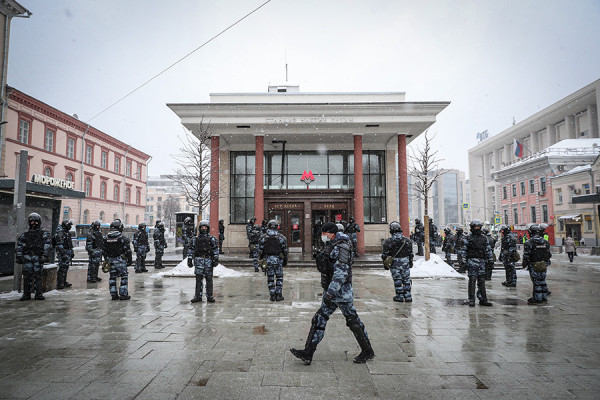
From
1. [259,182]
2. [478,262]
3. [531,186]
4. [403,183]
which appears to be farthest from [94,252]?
[531,186]

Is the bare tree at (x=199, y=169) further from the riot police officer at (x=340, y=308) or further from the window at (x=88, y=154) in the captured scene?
the window at (x=88, y=154)

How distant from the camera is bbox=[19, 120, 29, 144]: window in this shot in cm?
3198

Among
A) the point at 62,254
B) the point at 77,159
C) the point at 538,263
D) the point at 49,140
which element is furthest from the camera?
the point at 77,159

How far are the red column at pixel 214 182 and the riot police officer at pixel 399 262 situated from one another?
1257 cm

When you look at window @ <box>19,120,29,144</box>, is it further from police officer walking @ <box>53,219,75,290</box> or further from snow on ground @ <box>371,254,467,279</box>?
snow on ground @ <box>371,254,467,279</box>

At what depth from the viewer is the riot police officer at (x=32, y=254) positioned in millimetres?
8672

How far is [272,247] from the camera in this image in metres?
9.25

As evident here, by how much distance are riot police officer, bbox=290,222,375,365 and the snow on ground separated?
29.9 feet

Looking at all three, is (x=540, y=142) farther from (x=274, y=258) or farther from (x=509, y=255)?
(x=274, y=258)

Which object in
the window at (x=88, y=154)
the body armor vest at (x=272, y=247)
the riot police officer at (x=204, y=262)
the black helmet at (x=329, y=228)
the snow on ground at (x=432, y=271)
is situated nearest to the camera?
the black helmet at (x=329, y=228)

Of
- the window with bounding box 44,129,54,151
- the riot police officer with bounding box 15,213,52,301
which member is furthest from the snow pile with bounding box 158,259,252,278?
the window with bounding box 44,129,54,151

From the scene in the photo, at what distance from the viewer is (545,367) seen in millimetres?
4402

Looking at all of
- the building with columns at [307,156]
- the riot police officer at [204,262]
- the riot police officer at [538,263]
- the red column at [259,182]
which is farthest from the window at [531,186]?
the riot police officer at [204,262]

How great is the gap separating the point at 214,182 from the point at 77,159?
2878 centimetres
